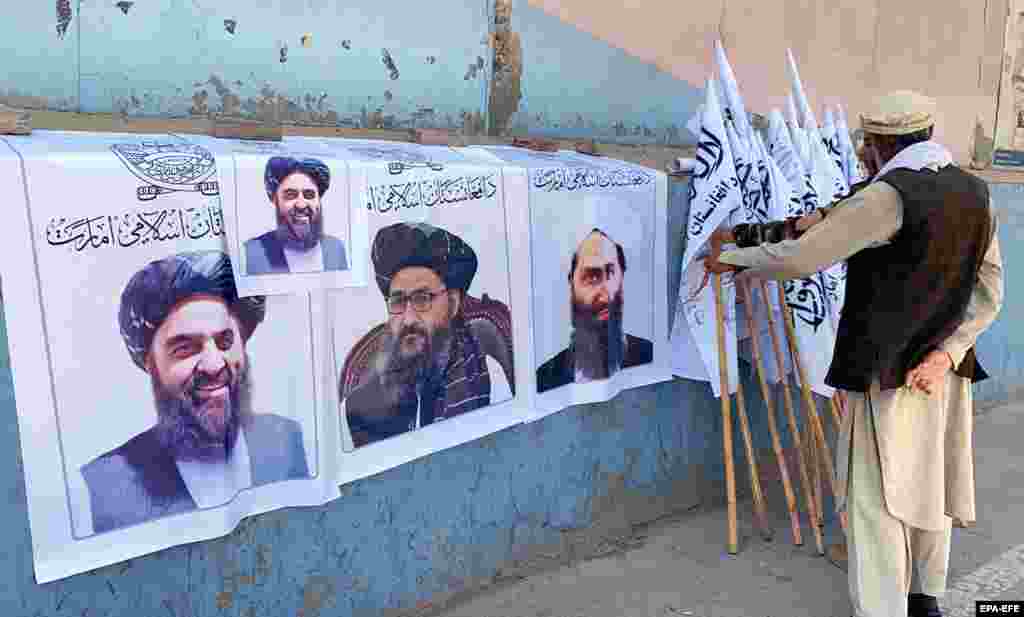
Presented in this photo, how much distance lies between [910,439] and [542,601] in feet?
4.37

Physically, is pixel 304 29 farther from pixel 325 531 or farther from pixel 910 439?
pixel 910 439

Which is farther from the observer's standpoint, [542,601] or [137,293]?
[542,601]

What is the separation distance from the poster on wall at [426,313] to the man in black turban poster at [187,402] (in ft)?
1.02

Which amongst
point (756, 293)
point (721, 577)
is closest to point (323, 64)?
point (756, 293)

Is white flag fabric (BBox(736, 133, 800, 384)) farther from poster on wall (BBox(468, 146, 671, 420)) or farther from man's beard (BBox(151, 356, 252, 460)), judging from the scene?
man's beard (BBox(151, 356, 252, 460))

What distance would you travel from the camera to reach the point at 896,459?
3004 millimetres

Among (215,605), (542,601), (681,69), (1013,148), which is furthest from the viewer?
(1013,148)

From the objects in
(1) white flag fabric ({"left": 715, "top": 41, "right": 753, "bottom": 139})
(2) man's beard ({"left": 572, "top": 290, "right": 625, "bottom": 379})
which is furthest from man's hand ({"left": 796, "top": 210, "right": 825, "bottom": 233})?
(2) man's beard ({"left": 572, "top": 290, "right": 625, "bottom": 379})

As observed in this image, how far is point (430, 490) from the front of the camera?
3.12 metres

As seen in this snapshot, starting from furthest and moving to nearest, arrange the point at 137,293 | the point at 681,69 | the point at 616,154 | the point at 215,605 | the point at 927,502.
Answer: the point at 681,69 → the point at 616,154 → the point at 927,502 → the point at 215,605 → the point at 137,293

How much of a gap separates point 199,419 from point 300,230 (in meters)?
0.55

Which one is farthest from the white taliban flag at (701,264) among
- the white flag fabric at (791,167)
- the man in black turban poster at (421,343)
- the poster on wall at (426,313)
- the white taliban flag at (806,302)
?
the man in black turban poster at (421,343)

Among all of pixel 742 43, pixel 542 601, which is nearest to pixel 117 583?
pixel 542 601

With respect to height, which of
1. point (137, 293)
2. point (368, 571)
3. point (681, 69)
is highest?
point (681, 69)
